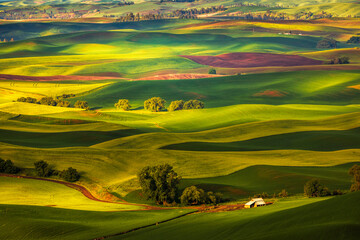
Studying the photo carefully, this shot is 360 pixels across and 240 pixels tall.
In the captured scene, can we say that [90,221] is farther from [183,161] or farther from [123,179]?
[183,161]

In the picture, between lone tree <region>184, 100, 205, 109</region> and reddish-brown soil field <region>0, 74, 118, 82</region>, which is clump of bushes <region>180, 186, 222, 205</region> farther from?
reddish-brown soil field <region>0, 74, 118, 82</region>

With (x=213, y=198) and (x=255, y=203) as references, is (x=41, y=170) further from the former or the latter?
(x=255, y=203)

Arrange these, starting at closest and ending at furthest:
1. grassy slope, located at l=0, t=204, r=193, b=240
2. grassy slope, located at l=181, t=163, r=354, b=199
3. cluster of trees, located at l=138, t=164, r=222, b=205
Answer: grassy slope, located at l=0, t=204, r=193, b=240 < cluster of trees, located at l=138, t=164, r=222, b=205 < grassy slope, located at l=181, t=163, r=354, b=199

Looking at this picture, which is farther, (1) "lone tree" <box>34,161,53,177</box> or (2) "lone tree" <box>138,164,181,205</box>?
(1) "lone tree" <box>34,161,53,177</box>

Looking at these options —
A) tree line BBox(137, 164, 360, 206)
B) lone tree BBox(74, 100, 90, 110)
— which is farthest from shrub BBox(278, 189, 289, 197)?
lone tree BBox(74, 100, 90, 110)

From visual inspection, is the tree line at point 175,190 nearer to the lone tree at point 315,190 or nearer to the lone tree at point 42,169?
the lone tree at point 315,190

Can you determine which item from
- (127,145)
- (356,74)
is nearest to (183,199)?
(127,145)
